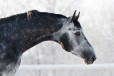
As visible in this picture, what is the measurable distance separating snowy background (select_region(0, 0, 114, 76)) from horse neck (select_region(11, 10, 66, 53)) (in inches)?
254

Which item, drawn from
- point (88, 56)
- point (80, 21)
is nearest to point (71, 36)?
point (88, 56)

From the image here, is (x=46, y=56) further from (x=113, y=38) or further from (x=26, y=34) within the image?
(x=26, y=34)

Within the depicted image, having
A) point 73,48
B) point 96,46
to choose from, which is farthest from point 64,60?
point 73,48

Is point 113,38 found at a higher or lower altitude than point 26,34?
lower

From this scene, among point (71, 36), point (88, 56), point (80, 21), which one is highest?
point (71, 36)

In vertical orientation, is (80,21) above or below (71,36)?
below

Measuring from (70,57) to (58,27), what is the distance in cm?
749

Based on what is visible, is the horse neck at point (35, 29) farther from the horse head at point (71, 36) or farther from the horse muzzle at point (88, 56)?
the horse muzzle at point (88, 56)

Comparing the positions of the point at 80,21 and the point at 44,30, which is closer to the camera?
the point at 44,30

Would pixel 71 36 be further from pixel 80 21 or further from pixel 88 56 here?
pixel 80 21

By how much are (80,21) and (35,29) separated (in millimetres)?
8606

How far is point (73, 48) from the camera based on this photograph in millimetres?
2803

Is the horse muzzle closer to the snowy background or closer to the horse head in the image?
the horse head

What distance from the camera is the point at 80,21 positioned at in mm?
11328
